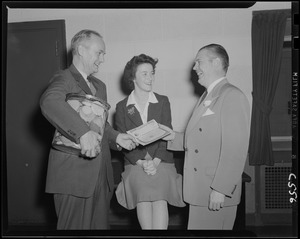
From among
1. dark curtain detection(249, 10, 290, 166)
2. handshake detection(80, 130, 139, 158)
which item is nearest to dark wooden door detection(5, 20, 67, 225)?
handshake detection(80, 130, 139, 158)

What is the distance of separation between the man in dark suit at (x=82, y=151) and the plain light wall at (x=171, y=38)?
0.15 m

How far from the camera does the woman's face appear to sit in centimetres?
239

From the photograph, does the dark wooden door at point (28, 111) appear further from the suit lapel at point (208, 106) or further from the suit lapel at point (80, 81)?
the suit lapel at point (208, 106)

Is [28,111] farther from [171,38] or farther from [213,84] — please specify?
[213,84]

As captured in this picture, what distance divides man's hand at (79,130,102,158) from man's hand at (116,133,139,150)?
7.3 inches

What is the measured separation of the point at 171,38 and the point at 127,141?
760mm

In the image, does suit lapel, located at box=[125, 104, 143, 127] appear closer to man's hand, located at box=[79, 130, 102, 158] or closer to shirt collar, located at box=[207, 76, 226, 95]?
man's hand, located at box=[79, 130, 102, 158]

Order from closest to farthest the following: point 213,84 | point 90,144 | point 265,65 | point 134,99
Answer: point 90,144, point 213,84, point 134,99, point 265,65

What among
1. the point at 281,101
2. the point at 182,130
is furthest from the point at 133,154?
the point at 281,101

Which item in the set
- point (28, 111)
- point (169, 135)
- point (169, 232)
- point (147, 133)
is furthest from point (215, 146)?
point (28, 111)

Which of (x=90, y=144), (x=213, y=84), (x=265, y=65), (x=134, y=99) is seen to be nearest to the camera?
(x=90, y=144)

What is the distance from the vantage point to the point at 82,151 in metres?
2.18

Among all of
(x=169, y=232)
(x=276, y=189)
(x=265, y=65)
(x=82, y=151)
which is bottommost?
(x=169, y=232)

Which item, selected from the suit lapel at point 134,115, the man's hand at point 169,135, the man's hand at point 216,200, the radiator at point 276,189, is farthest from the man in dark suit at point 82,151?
the radiator at point 276,189
